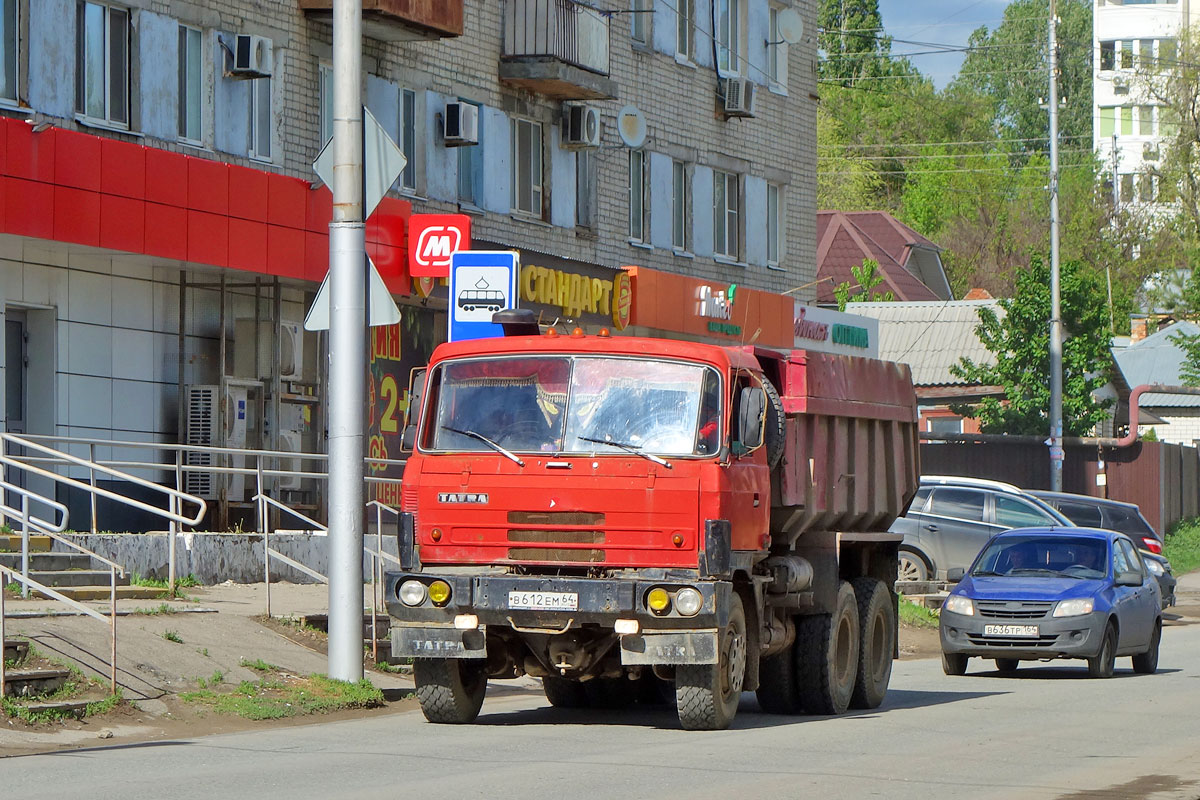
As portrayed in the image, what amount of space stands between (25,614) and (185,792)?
4944 mm

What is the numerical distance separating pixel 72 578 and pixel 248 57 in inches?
338

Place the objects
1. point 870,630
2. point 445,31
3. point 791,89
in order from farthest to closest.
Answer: point 791,89 < point 445,31 < point 870,630

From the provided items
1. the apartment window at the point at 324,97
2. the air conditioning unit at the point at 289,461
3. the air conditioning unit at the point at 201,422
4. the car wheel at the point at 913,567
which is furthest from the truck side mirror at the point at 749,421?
the car wheel at the point at 913,567

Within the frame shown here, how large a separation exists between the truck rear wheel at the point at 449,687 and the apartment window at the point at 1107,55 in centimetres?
9506

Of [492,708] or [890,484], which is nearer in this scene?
[492,708]

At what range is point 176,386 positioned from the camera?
912 inches

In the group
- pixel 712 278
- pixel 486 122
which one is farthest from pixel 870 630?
pixel 712 278

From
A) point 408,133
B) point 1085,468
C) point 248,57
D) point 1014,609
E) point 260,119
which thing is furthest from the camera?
point 1085,468

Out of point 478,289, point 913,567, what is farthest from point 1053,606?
point 913,567

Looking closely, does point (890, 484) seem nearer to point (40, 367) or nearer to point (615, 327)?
point (40, 367)

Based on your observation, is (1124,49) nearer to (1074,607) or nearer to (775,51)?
(775,51)

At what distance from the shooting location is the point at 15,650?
12562 mm

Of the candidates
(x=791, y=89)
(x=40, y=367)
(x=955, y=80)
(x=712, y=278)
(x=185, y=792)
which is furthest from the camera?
(x=955, y=80)

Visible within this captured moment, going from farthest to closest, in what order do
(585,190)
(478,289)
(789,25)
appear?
(789,25) < (585,190) < (478,289)
